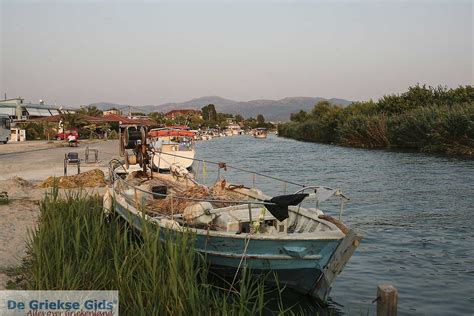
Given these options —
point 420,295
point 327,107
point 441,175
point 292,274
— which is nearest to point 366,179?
point 441,175

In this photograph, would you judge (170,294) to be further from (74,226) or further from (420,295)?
(420,295)

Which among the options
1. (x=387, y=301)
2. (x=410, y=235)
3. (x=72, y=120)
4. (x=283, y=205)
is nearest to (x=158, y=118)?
(x=72, y=120)

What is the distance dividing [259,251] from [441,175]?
69.8 ft

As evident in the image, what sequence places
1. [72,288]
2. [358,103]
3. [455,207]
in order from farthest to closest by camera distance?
1. [358,103]
2. [455,207]
3. [72,288]

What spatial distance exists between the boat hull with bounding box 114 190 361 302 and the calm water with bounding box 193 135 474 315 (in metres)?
0.84

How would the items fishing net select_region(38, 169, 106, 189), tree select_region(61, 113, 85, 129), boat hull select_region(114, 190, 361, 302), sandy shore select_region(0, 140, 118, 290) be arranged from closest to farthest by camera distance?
1. boat hull select_region(114, 190, 361, 302)
2. sandy shore select_region(0, 140, 118, 290)
3. fishing net select_region(38, 169, 106, 189)
4. tree select_region(61, 113, 85, 129)

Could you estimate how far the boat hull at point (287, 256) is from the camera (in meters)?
8.30

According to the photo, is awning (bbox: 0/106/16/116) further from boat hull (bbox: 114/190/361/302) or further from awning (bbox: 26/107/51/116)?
boat hull (bbox: 114/190/361/302)

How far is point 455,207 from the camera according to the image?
18.2 meters

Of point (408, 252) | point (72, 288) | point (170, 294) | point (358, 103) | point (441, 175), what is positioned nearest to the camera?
point (170, 294)

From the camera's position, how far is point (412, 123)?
4766cm

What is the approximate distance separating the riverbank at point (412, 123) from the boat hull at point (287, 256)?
33630 mm

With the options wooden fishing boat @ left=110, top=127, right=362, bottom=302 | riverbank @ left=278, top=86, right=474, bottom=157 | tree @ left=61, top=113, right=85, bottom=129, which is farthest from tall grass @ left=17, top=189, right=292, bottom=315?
tree @ left=61, top=113, right=85, bottom=129

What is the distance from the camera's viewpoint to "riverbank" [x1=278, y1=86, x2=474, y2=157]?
40.3 m
